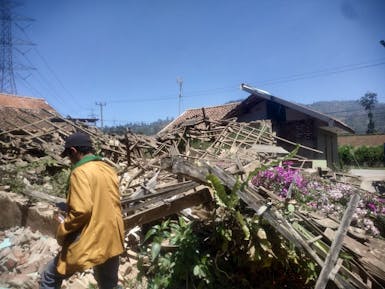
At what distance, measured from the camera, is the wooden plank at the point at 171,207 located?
149 inches

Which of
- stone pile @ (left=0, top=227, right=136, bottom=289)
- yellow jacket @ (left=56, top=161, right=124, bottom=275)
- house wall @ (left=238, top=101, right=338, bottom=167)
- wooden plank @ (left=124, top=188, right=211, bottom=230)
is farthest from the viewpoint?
house wall @ (left=238, top=101, right=338, bottom=167)

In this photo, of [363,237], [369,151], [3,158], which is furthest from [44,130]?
[369,151]

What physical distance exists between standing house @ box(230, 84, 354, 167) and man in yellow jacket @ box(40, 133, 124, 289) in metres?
14.0

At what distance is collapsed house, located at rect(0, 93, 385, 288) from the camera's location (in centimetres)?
311

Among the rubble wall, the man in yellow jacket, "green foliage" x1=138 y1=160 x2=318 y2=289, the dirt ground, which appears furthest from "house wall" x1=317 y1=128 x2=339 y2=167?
the man in yellow jacket

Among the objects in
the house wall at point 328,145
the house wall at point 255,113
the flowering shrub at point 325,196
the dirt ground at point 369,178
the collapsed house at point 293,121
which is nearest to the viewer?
the flowering shrub at point 325,196

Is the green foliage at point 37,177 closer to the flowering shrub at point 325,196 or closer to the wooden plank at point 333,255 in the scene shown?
the flowering shrub at point 325,196

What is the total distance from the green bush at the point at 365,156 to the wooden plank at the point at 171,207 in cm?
3533

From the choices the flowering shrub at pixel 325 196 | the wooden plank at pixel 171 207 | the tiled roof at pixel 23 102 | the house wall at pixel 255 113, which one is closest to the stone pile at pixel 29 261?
the wooden plank at pixel 171 207

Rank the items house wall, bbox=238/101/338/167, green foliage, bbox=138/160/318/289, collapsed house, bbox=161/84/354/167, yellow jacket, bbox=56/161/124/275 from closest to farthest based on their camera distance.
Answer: yellow jacket, bbox=56/161/124/275, green foliage, bbox=138/160/318/289, collapsed house, bbox=161/84/354/167, house wall, bbox=238/101/338/167

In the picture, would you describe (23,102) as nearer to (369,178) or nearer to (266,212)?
(369,178)

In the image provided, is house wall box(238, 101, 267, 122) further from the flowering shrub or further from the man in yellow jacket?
the man in yellow jacket

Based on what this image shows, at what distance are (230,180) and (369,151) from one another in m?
39.0

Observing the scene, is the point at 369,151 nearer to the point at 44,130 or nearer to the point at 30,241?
the point at 44,130
